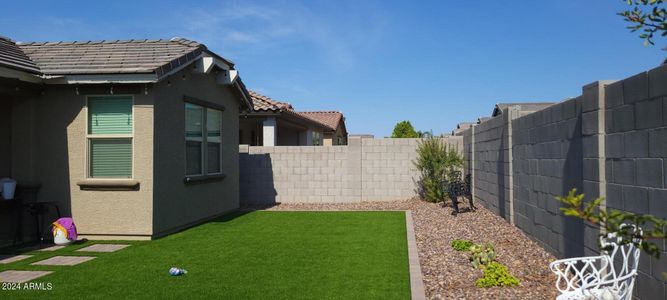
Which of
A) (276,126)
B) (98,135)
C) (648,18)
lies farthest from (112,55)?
(276,126)

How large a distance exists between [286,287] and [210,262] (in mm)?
1853

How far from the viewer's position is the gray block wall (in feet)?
12.6

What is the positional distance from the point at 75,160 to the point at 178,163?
1858 mm

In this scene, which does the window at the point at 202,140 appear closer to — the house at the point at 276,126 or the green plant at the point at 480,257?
the house at the point at 276,126

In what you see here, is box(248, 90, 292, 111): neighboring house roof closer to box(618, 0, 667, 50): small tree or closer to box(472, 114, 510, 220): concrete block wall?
box(472, 114, 510, 220): concrete block wall

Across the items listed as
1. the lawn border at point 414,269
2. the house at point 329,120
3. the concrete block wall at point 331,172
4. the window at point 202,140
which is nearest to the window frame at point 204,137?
the window at point 202,140

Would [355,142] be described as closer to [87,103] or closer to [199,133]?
[199,133]

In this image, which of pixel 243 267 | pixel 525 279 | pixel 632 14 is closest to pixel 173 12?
pixel 243 267

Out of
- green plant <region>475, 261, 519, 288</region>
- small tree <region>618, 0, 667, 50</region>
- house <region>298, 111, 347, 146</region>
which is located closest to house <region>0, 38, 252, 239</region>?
green plant <region>475, 261, 519, 288</region>

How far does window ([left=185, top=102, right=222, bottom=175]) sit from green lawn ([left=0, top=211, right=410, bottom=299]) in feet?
5.03

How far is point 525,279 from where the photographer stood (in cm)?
570

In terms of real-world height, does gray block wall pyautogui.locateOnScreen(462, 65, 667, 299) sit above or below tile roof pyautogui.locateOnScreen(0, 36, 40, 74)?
below

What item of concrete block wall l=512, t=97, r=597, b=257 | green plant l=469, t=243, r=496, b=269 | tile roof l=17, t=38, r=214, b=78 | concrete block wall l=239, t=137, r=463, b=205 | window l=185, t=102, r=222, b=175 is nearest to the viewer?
concrete block wall l=512, t=97, r=597, b=257

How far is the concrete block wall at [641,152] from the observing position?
3.74 metres
